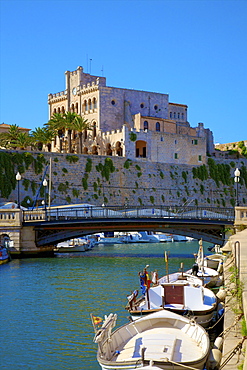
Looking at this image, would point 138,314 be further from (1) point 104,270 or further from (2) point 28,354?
(1) point 104,270

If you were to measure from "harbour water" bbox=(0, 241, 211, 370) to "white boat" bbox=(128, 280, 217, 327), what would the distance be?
1.49 m

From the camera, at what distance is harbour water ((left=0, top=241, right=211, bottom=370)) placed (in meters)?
16.6

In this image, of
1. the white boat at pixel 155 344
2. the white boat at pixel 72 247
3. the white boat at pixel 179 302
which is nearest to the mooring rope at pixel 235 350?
the white boat at pixel 155 344

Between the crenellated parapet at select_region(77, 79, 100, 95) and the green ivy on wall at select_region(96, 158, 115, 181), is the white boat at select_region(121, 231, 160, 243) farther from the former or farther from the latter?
the crenellated parapet at select_region(77, 79, 100, 95)

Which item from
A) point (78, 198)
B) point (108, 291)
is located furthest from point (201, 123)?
point (108, 291)

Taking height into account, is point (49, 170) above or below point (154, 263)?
above

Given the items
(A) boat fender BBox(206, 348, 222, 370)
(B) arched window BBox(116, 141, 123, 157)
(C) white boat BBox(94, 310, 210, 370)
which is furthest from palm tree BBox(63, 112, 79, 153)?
(A) boat fender BBox(206, 348, 222, 370)

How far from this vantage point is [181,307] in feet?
59.8

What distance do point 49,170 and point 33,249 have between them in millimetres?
22737

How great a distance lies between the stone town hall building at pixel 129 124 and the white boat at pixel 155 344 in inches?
2199

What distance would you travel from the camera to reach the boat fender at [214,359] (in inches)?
537

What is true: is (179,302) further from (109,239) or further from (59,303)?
(109,239)

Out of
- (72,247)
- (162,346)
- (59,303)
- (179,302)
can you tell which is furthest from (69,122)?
(162,346)

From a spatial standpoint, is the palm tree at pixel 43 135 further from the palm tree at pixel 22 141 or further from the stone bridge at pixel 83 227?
the stone bridge at pixel 83 227
